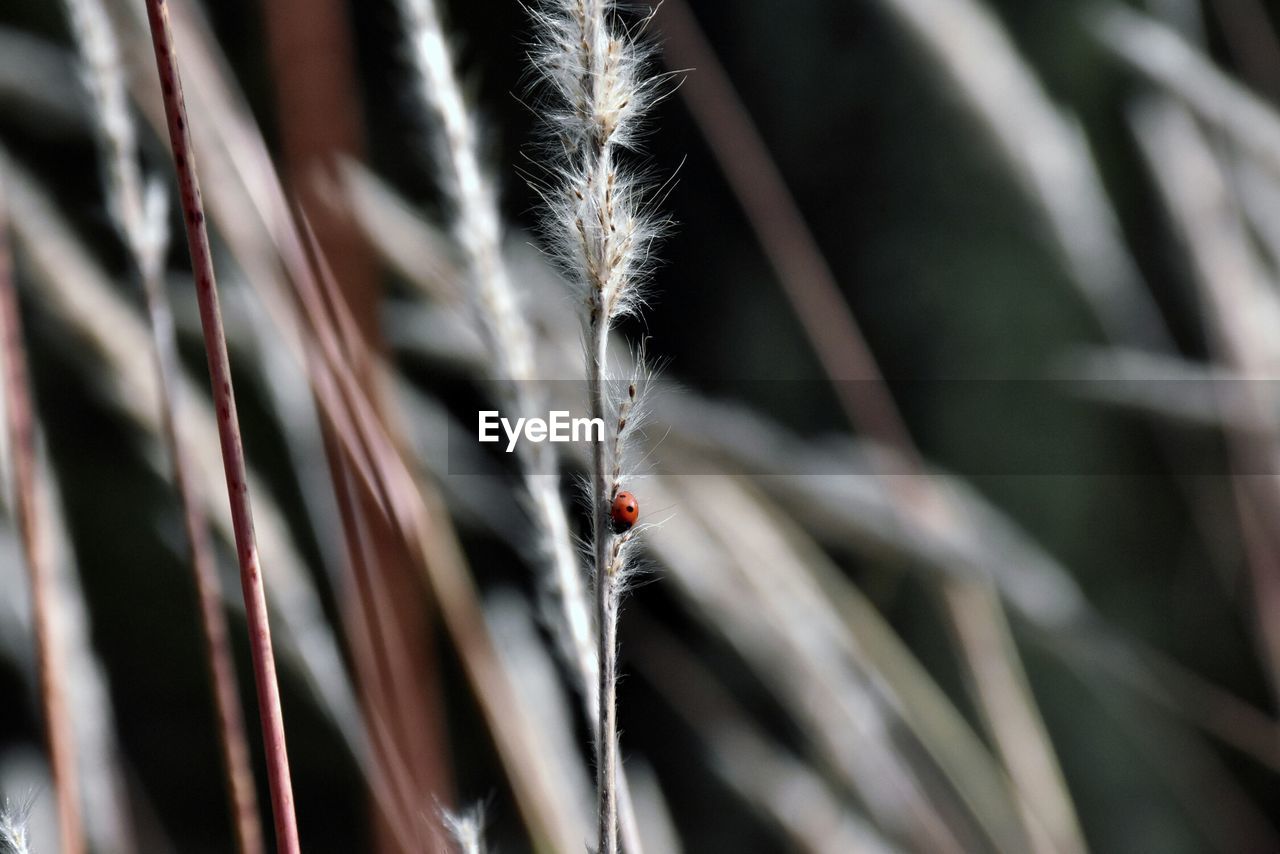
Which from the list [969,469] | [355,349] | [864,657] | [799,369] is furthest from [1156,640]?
[355,349]

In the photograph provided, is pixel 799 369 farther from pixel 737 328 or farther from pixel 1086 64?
pixel 1086 64

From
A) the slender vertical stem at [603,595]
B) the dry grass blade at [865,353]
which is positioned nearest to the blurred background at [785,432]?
the dry grass blade at [865,353]

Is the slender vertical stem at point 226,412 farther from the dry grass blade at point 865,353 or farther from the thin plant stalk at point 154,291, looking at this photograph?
the dry grass blade at point 865,353

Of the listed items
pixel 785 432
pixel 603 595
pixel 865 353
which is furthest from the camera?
pixel 785 432

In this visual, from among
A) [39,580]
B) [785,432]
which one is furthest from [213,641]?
[785,432]

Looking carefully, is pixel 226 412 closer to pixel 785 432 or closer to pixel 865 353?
pixel 865 353

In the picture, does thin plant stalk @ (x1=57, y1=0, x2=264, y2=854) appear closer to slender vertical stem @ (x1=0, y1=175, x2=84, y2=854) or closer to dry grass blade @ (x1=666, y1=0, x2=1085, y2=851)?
slender vertical stem @ (x1=0, y1=175, x2=84, y2=854)

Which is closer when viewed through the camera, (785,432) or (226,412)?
(226,412)

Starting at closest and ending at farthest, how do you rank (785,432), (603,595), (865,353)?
(603,595) → (865,353) → (785,432)
